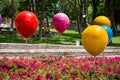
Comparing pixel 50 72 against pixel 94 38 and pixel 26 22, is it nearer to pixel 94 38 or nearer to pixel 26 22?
pixel 94 38

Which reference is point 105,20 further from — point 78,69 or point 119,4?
point 119,4

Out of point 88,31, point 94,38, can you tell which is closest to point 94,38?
point 94,38

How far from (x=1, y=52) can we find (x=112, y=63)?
4704 millimetres

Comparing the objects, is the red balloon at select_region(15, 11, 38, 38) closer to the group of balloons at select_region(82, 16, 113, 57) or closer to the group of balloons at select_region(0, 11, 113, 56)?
the group of balloons at select_region(0, 11, 113, 56)

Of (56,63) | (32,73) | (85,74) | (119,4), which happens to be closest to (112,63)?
(56,63)

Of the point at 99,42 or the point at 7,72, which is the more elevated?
the point at 99,42

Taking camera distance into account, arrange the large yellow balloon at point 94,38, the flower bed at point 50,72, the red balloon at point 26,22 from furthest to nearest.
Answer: the red balloon at point 26,22, the large yellow balloon at point 94,38, the flower bed at point 50,72

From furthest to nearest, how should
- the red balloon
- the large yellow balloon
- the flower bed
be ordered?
1. the red balloon
2. the large yellow balloon
3. the flower bed

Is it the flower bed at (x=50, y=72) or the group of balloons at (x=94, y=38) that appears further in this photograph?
the group of balloons at (x=94, y=38)

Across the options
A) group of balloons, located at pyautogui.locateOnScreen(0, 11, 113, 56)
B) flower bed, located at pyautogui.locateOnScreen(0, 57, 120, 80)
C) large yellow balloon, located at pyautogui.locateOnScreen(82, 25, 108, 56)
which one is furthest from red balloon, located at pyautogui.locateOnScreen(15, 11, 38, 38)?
large yellow balloon, located at pyautogui.locateOnScreen(82, 25, 108, 56)

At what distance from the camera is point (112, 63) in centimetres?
1343

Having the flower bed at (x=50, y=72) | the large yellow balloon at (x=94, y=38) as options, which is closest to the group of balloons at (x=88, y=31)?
the large yellow balloon at (x=94, y=38)

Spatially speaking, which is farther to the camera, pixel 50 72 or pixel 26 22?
pixel 26 22

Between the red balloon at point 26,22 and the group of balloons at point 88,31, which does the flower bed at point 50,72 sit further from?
the red balloon at point 26,22
